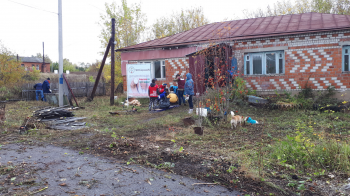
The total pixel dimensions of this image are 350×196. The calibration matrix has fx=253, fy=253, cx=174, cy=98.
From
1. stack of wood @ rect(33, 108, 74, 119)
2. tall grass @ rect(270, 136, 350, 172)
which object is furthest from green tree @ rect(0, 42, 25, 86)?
tall grass @ rect(270, 136, 350, 172)

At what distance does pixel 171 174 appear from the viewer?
157 inches

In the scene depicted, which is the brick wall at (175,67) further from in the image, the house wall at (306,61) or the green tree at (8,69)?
the green tree at (8,69)

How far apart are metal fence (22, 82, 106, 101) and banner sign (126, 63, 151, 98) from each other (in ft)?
24.2

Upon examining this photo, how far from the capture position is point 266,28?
13.6m

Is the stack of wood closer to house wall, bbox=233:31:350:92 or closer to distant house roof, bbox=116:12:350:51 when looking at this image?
distant house roof, bbox=116:12:350:51

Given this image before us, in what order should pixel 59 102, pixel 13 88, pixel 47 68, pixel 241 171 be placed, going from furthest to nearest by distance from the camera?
1. pixel 47 68
2. pixel 13 88
3. pixel 59 102
4. pixel 241 171

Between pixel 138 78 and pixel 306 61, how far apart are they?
28.3 ft

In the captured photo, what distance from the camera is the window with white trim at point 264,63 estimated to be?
12.8 metres

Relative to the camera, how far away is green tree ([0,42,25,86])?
19.1 m

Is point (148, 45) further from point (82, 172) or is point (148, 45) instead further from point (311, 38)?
point (82, 172)

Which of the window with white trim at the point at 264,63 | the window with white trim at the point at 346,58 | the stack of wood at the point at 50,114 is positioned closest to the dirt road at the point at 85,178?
the stack of wood at the point at 50,114

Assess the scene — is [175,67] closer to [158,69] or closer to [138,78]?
[158,69]

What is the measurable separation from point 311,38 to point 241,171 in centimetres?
1033

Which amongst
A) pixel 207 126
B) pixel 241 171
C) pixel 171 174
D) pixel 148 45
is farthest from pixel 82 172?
pixel 148 45
